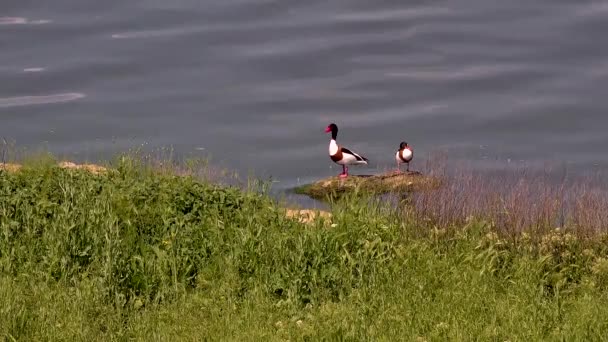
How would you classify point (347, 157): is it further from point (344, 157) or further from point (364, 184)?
point (364, 184)

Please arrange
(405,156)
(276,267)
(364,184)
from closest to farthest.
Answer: (276,267) < (364,184) < (405,156)

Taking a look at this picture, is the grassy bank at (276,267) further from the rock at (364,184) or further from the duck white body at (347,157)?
the duck white body at (347,157)

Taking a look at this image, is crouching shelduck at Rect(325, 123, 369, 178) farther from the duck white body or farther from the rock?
the rock

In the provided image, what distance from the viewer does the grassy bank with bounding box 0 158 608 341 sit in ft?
34.9

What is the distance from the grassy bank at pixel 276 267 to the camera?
10.6 meters

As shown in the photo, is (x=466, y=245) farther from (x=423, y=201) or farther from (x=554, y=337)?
(x=554, y=337)

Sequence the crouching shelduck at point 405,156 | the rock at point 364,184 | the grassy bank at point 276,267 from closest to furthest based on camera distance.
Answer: the grassy bank at point 276,267, the rock at point 364,184, the crouching shelduck at point 405,156

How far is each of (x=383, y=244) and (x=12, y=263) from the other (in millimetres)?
3533

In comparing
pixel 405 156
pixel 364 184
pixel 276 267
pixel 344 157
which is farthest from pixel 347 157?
pixel 276 267

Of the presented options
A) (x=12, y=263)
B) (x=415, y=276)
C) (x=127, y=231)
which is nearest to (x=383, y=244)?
(x=415, y=276)

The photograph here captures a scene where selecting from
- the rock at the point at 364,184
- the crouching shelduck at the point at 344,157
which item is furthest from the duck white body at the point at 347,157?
the rock at the point at 364,184

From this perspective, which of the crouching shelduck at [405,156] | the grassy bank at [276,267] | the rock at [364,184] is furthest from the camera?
the crouching shelduck at [405,156]

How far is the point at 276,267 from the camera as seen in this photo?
39.8 feet

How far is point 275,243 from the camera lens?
12.5 m
